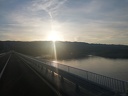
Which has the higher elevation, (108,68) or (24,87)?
(24,87)

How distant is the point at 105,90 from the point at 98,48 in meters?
183

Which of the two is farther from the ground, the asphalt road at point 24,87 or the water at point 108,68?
the asphalt road at point 24,87

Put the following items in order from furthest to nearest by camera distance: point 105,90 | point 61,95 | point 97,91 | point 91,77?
point 91,77
point 61,95
point 97,91
point 105,90

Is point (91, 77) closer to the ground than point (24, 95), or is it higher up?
higher up

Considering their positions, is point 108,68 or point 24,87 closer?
point 24,87

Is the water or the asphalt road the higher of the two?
the asphalt road

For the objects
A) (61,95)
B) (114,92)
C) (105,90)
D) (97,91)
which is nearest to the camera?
(114,92)

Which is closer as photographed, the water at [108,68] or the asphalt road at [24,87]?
the asphalt road at [24,87]

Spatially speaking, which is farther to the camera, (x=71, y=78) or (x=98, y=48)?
(x=98, y=48)

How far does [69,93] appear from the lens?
10406mm

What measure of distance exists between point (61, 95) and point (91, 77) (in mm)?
1856

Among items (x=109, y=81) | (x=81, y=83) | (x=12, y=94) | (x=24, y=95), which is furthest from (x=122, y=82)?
(x=12, y=94)

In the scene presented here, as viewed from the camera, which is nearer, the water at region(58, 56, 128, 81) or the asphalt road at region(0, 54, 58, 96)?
the asphalt road at region(0, 54, 58, 96)

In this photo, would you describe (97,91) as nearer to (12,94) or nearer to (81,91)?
(81,91)
